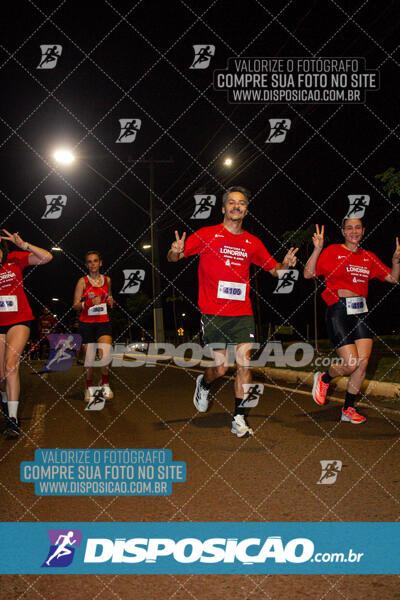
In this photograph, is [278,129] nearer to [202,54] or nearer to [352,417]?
[202,54]

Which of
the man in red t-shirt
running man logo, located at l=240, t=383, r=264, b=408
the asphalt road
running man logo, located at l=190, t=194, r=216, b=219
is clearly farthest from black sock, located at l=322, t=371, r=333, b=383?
running man logo, located at l=190, t=194, r=216, b=219

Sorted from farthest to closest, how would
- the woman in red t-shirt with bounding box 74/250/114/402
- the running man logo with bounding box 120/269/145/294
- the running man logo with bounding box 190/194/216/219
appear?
1. the running man logo with bounding box 120/269/145/294
2. the running man logo with bounding box 190/194/216/219
3. the woman in red t-shirt with bounding box 74/250/114/402

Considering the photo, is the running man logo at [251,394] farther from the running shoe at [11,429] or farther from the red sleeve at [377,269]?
the running shoe at [11,429]

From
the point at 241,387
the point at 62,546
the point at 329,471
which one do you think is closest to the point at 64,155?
the point at 241,387

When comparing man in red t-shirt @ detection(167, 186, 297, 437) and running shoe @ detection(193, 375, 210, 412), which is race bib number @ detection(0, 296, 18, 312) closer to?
man in red t-shirt @ detection(167, 186, 297, 437)

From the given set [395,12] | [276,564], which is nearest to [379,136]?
[395,12]

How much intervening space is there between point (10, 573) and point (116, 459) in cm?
237

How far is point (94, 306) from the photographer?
383 inches

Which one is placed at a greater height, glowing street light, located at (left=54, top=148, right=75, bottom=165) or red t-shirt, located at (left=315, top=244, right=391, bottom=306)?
red t-shirt, located at (left=315, top=244, right=391, bottom=306)

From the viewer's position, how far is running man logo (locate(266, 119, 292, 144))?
1490cm

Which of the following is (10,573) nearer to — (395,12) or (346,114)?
(395,12)

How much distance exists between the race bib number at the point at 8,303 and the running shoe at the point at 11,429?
3.74 ft

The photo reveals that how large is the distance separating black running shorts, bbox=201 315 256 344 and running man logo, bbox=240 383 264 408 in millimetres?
474

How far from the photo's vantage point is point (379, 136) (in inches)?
801
